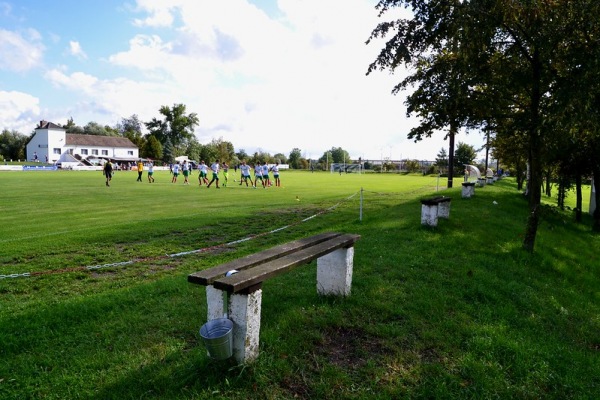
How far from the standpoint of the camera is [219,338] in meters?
3.15

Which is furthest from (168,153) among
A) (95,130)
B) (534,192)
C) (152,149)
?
(534,192)

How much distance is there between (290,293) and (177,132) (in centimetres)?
10667

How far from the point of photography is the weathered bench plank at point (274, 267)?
3223 millimetres

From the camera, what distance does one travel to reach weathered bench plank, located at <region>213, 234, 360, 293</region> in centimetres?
322

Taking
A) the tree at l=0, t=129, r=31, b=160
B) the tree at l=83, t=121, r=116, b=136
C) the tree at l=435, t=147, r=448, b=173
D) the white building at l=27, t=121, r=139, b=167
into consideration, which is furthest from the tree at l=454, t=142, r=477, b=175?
the tree at l=0, t=129, r=31, b=160

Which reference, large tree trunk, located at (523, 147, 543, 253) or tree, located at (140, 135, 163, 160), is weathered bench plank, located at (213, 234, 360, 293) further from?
tree, located at (140, 135, 163, 160)

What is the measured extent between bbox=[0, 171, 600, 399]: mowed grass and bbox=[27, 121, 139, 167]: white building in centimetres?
9299

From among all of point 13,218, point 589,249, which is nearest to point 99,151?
point 13,218

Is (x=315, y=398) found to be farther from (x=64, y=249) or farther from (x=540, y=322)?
(x=64, y=249)

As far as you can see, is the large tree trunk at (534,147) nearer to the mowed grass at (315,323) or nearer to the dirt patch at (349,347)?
the mowed grass at (315,323)

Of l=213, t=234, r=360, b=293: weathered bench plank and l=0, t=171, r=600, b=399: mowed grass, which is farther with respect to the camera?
l=0, t=171, r=600, b=399: mowed grass

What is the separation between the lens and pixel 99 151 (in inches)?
3834

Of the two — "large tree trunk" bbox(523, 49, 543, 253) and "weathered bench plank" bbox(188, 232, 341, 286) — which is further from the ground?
"large tree trunk" bbox(523, 49, 543, 253)

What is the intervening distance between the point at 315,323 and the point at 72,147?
107 metres
